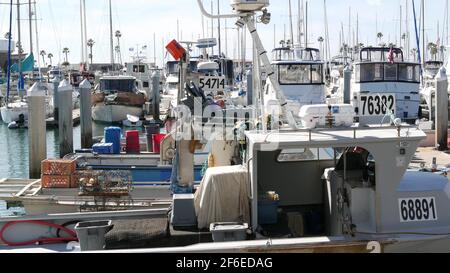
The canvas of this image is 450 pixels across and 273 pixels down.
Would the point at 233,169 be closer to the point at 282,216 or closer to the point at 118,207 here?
the point at 282,216

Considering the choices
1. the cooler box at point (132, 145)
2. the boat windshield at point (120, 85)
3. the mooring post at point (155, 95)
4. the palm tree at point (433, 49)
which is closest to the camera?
the cooler box at point (132, 145)

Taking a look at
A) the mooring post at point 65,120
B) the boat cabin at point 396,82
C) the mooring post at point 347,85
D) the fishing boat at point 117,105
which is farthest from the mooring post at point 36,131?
the fishing boat at point 117,105

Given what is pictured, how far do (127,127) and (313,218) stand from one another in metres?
29.1

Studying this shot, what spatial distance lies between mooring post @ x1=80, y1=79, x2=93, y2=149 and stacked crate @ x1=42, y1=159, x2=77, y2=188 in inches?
417

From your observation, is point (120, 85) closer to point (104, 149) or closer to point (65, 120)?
point (65, 120)

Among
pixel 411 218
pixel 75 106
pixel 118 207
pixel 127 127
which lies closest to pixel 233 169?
pixel 411 218

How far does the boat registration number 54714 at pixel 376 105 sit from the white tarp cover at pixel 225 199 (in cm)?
269

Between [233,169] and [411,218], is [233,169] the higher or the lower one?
the higher one

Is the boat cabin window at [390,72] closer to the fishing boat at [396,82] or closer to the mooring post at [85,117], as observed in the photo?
the fishing boat at [396,82]

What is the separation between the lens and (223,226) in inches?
284

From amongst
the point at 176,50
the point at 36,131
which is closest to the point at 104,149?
the point at 36,131

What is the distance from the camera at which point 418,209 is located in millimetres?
7352

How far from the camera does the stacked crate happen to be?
13.1 meters

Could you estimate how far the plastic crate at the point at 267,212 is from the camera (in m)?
7.53
